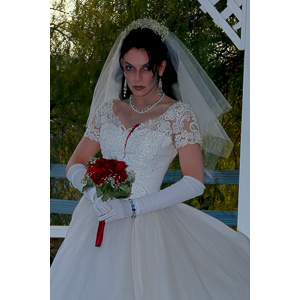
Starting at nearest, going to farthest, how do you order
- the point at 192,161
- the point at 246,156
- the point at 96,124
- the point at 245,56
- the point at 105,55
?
the point at 192,161 < the point at 96,124 < the point at 245,56 < the point at 246,156 < the point at 105,55

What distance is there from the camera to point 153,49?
2.57 metres

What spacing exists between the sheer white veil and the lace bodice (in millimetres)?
141

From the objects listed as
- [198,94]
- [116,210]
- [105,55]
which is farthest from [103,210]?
[105,55]

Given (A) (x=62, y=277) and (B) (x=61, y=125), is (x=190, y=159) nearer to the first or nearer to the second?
(A) (x=62, y=277)

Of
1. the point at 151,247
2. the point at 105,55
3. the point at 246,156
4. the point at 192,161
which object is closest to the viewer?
the point at 151,247

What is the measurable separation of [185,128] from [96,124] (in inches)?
21.9

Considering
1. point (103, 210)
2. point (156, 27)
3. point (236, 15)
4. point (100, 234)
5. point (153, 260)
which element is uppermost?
point (236, 15)

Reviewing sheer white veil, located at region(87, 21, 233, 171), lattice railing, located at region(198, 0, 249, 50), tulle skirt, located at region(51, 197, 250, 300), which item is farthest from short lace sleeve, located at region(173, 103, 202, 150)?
lattice railing, located at region(198, 0, 249, 50)

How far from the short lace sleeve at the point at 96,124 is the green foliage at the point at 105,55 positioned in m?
0.96

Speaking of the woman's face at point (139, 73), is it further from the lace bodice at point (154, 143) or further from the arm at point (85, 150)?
the arm at point (85, 150)

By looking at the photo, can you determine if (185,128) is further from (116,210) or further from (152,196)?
(116,210)

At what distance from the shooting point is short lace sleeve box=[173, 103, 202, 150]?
95.7 inches
